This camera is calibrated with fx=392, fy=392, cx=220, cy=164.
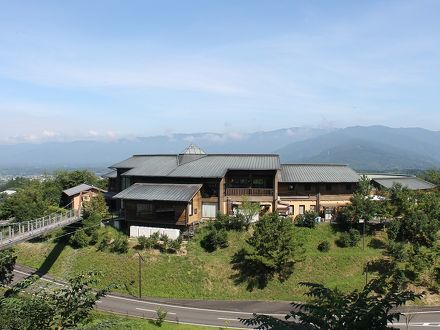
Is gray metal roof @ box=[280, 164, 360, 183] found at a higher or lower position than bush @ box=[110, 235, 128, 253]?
higher

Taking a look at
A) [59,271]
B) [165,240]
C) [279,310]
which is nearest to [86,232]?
[59,271]

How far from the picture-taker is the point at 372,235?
Result: 3875 centimetres

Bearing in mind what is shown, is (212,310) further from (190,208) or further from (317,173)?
(317,173)

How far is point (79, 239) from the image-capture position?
39.8m

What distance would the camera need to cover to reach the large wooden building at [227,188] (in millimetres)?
40281

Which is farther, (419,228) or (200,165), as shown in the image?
(200,165)

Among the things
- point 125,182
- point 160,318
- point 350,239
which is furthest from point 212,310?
point 125,182

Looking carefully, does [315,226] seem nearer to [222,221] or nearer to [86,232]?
[222,221]

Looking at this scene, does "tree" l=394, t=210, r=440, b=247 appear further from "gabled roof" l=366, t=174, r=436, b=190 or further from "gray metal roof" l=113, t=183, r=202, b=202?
"gray metal roof" l=113, t=183, r=202, b=202

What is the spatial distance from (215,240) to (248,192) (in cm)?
795

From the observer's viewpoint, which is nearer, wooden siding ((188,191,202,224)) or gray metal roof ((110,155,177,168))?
wooden siding ((188,191,202,224))

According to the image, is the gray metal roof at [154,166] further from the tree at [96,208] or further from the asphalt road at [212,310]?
the asphalt road at [212,310]

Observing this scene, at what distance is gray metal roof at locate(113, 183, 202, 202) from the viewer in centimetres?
3912

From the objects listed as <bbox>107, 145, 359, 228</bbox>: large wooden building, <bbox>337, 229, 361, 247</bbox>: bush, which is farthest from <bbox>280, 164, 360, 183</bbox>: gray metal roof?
<bbox>337, 229, 361, 247</bbox>: bush
